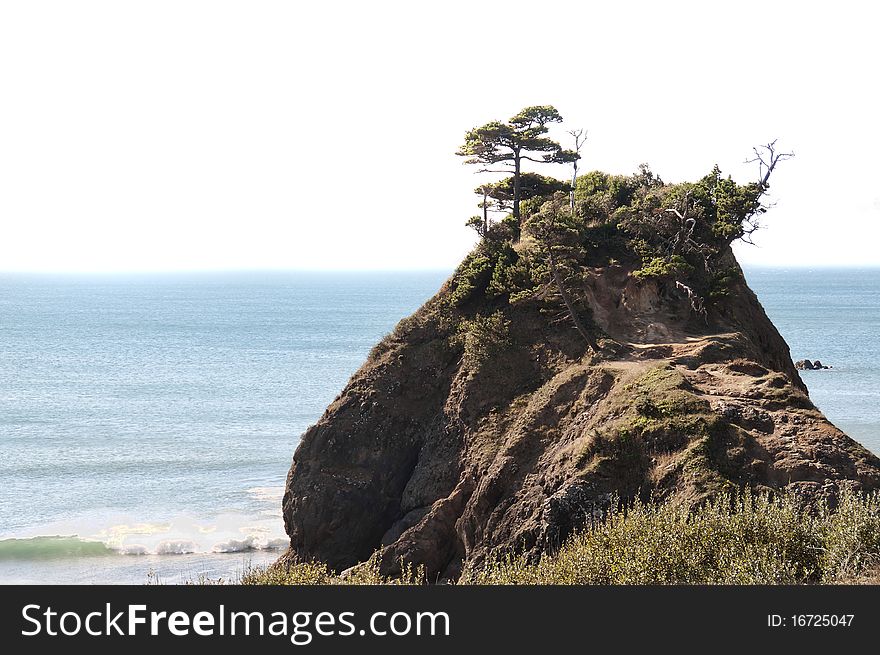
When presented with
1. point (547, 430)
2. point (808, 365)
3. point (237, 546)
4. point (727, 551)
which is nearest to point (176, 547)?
point (237, 546)

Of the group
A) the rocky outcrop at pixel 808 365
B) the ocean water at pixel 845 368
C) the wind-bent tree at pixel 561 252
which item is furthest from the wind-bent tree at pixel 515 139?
the rocky outcrop at pixel 808 365

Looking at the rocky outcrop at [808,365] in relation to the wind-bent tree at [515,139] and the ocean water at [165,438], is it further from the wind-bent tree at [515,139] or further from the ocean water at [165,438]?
the wind-bent tree at [515,139]

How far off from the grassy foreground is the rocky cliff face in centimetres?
577

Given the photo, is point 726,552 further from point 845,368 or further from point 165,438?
point 845,368

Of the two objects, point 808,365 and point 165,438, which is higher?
point 808,365

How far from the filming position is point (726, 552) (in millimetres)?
28328

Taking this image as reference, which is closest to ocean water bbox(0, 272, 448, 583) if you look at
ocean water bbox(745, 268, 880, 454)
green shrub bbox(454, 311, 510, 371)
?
green shrub bbox(454, 311, 510, 371)

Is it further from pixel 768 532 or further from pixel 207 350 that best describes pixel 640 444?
pixel 207 350

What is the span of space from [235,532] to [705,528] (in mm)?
39286

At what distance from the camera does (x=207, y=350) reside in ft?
513

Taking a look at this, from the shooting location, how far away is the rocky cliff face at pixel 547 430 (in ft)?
124

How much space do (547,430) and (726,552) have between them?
15.3 metres

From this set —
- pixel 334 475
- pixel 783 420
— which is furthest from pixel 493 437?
pixel 783 420

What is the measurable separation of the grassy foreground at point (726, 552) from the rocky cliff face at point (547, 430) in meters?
5.77
